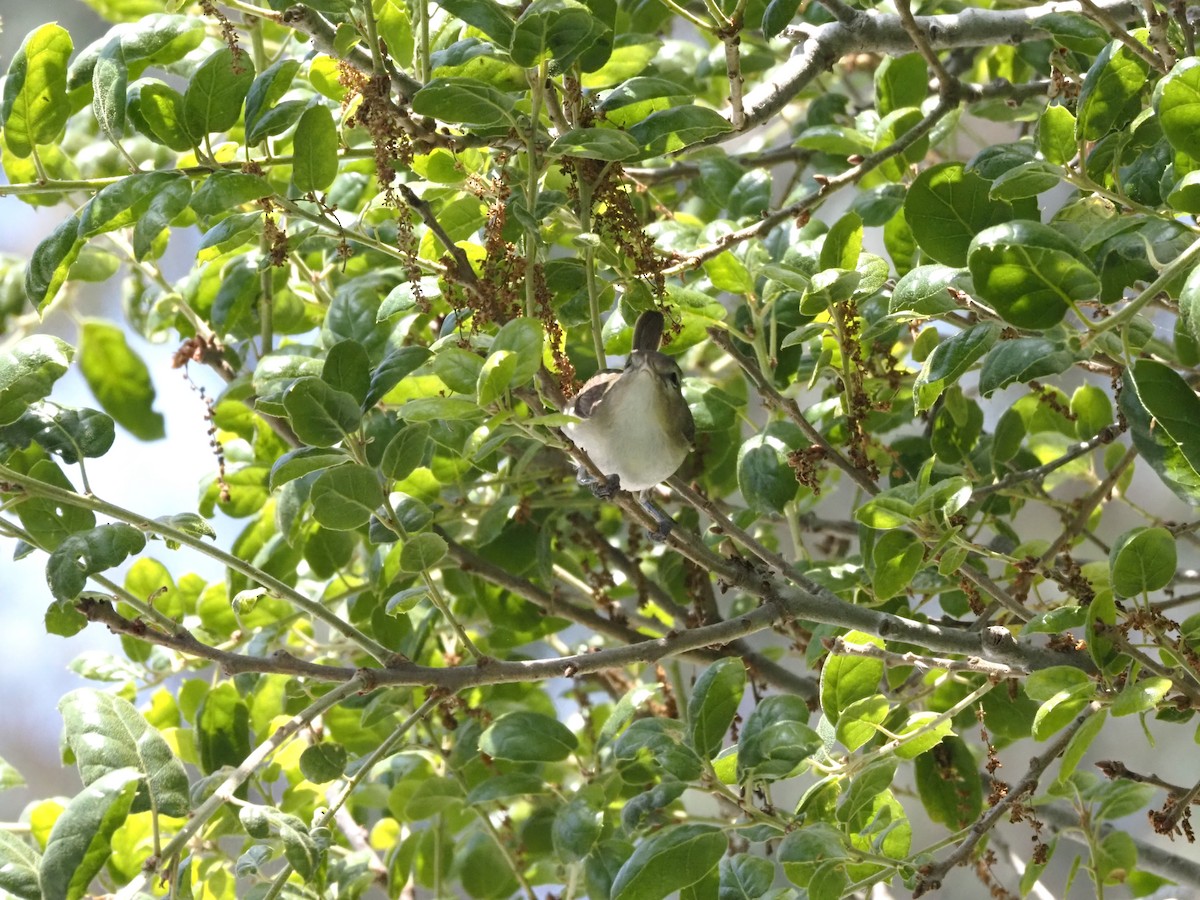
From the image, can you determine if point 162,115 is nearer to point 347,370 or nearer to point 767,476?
point 347,370

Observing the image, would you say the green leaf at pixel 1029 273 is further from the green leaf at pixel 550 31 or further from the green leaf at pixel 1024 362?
the green leaf at pixel 550 31

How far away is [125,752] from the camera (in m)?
0.95

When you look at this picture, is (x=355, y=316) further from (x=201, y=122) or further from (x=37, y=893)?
(x=37, y=893)

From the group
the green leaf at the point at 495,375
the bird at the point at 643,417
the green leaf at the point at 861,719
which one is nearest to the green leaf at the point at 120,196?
the green leaf at the point at 495,375

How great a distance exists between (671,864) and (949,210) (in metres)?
0.61

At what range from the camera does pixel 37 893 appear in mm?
901

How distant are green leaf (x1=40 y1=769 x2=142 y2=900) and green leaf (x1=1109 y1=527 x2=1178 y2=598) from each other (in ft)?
2.60

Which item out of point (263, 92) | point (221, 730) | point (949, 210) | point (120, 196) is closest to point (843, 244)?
point (949, 210)

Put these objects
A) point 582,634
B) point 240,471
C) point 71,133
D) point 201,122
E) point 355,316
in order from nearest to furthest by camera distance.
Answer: point 201,122 → point 355,316 → point 240,471 → point 71,133 → point 582,634

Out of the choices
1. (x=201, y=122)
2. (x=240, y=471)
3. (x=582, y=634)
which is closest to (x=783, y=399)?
(x=201, y=122)

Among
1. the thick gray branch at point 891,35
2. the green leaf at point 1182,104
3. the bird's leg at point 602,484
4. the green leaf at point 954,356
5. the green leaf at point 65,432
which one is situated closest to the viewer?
the green leaf at point 1182,104

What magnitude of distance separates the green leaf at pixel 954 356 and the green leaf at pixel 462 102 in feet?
1.25

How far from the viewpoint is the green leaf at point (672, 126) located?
3.22ft

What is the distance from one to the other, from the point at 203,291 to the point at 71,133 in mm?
479
